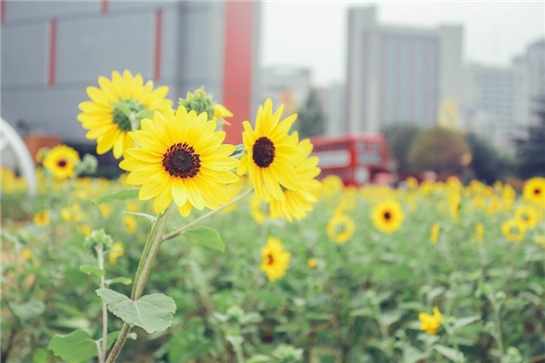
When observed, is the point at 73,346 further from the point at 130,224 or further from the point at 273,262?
the point at 130,224

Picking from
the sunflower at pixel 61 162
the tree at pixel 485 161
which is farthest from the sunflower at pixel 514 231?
the tree at pixel 485 161

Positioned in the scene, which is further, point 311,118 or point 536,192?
point 311,118

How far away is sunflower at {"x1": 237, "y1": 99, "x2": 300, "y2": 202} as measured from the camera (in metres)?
0.84

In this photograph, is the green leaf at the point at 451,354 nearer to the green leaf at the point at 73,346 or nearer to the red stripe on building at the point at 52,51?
the green leaf at the point at 73,346

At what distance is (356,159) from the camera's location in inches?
627

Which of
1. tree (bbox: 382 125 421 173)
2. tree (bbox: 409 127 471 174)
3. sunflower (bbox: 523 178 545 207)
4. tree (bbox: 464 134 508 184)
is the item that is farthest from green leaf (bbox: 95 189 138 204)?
tree (bbox: 382 125 421 173)

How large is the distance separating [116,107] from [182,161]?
0.24 m

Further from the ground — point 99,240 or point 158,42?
point 158,42

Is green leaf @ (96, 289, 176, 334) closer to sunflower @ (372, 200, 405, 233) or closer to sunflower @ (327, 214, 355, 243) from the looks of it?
sunflower @ (327, 214, 355, 243)

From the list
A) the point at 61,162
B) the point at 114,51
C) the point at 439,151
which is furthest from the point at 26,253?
the point at 439,151

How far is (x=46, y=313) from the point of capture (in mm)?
1740

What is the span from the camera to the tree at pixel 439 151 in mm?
38500

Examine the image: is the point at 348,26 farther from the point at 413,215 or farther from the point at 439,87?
the point at 413,215

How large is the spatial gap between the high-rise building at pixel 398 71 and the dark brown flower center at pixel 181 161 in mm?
88674
